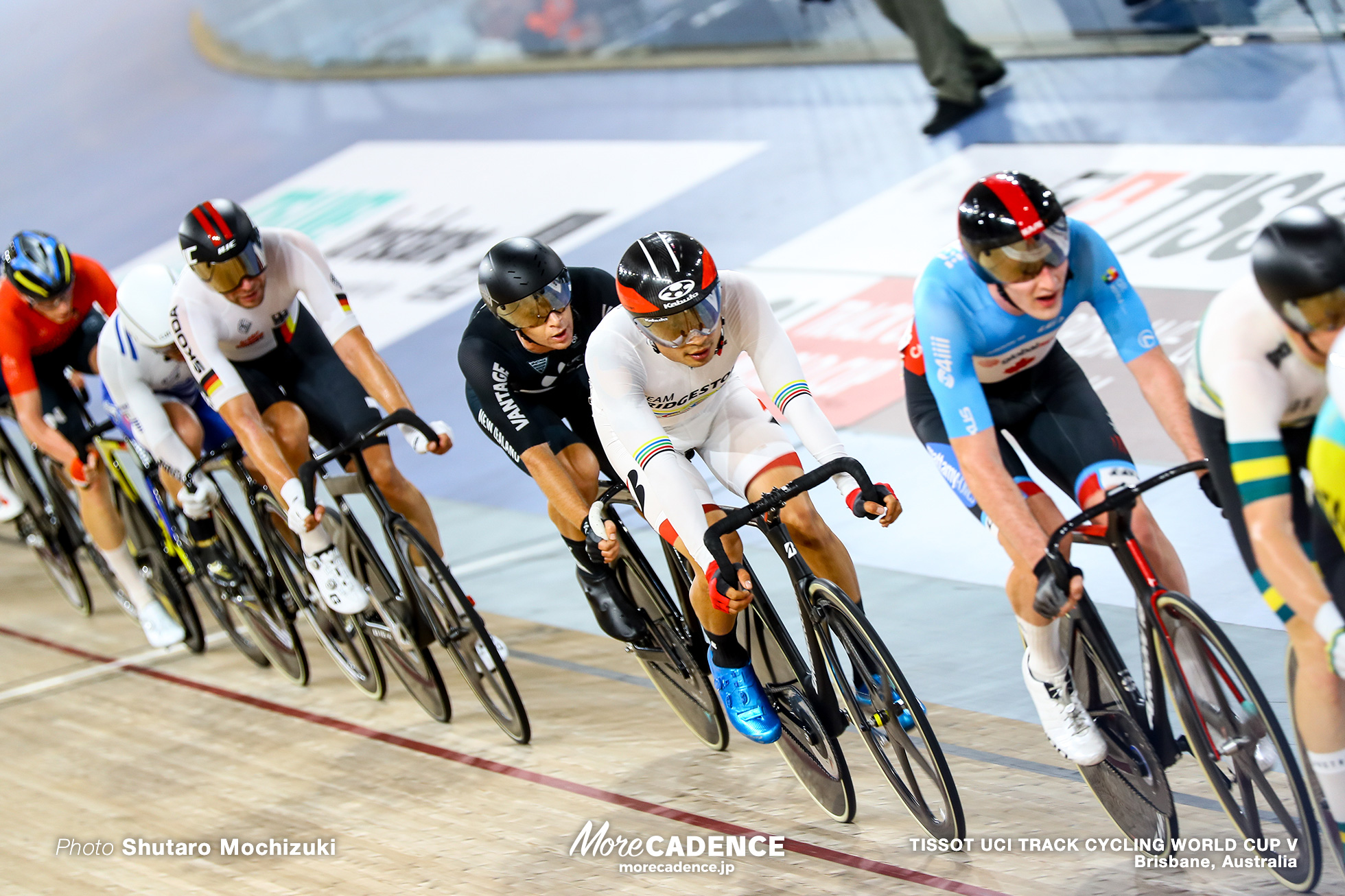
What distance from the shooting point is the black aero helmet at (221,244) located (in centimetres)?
400

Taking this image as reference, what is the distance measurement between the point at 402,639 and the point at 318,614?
0.63 meters

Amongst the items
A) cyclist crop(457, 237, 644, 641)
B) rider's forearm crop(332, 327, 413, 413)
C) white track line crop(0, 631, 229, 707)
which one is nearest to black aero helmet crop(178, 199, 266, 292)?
rider's forearm crop(332, 327, 413, 413)

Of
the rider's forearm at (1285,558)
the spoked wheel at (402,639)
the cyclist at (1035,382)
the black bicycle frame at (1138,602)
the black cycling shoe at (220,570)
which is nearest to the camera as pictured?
the rider's forearm at (1285,558)

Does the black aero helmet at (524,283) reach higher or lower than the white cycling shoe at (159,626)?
higher

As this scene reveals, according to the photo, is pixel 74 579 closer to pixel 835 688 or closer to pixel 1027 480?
pixel 835 688

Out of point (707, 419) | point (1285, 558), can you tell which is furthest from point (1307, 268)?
point (707, 419)

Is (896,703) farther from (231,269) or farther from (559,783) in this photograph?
(231,269)

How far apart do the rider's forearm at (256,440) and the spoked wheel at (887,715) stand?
1964mm

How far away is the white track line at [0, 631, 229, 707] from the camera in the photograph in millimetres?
5324

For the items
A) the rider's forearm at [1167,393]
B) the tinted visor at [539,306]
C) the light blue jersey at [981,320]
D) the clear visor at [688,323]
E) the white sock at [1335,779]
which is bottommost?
the white sock at [1335,779]

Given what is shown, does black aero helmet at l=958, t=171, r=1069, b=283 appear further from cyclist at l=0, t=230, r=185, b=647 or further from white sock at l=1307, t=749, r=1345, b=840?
cyclist at l=0, t=230, r=185, b=647

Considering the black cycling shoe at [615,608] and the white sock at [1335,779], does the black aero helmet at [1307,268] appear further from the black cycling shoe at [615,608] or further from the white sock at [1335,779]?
the black cycling shoe at [615,608]

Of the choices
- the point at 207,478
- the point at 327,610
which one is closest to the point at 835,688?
the point at 327,610

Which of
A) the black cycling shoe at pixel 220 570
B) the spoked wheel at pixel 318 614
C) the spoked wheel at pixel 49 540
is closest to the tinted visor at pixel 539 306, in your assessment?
the spoked wheel at pixel 318 614
